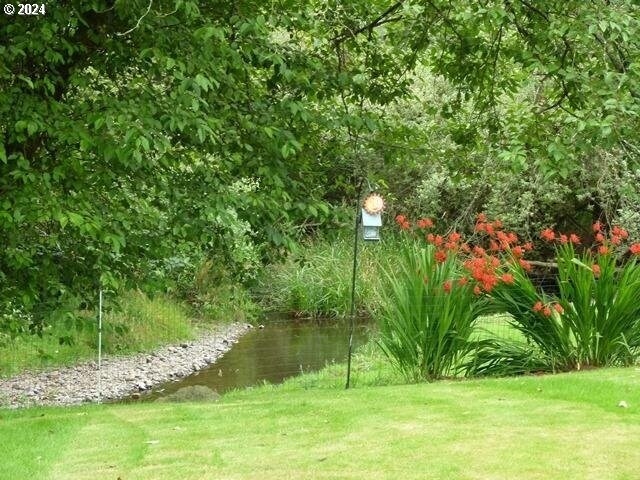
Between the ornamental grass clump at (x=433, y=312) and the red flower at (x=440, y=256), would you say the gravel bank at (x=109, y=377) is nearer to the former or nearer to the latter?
the ornamental grass clump at (x=433, y=312)

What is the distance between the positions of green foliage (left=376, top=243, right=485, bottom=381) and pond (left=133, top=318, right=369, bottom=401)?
11.1 ft

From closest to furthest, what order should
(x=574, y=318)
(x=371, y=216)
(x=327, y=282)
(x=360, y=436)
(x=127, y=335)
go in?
(x=360, y=436) < (x=371, y=216) < (x=574, y=318) < (x=127, y=335) < (x=327, y=282)

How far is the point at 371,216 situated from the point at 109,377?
236 inches

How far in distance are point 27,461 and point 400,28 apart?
5579mm

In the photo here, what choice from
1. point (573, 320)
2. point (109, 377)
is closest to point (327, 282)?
point (109, 377)

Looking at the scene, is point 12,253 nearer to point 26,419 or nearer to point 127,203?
point 127,203

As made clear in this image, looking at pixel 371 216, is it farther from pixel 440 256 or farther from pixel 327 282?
pixel 327 282

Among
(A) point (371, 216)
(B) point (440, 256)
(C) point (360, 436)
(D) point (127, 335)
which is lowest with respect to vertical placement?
(D) point (127, 335)

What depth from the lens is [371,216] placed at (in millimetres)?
7543

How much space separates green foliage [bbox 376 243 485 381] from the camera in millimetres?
8648

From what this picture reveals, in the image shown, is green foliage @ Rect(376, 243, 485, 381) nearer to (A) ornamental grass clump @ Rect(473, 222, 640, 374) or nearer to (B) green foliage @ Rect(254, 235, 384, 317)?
(A) ornamental grass clump @ Rect(473, 222, 640, 374)

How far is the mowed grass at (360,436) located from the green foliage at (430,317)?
108 cm

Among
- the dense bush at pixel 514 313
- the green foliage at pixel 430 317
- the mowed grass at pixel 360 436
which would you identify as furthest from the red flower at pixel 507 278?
the mowed grass at pixel 360 436

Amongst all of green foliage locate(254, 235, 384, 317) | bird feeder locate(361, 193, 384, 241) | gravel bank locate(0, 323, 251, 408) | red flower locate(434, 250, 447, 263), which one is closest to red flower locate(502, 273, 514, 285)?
red flower locate(434, 250, 447, 263)
